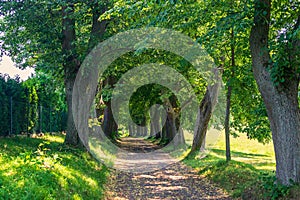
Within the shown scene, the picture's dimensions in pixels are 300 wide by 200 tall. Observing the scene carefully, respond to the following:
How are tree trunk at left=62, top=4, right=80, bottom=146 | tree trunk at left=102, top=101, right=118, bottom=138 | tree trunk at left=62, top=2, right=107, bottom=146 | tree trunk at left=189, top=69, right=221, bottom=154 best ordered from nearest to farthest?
tree trunk at left=62, top=2, right=107, bottom=146, tree trunk at left=62, top=4, right=80, bottom=146, tree trunk at left=189, top=69, right=221, bottom=154, tree trunk at left=102, top=101, right=118, bottom=138

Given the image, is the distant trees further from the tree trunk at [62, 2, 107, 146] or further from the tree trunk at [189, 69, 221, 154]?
the tree trunk at [189, 69, 221, 154]

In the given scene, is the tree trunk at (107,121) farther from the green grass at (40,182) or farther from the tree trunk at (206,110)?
the green grass at (40,182)

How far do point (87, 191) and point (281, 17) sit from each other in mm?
7002

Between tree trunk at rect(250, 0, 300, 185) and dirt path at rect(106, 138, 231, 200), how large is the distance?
8.18ft

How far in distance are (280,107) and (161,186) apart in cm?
555

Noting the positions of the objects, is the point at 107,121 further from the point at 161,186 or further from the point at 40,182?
the point at 40,182

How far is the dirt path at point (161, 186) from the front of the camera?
36.1ft

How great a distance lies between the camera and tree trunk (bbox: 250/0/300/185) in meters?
8.65

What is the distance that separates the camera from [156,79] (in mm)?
27219

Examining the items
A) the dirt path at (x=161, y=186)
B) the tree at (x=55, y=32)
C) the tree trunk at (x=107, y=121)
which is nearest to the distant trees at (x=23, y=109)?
the tree at (x=55, y=32)

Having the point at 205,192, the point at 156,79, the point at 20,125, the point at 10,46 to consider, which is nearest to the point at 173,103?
the point at 156,79

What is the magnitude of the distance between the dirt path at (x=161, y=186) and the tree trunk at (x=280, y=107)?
249cm

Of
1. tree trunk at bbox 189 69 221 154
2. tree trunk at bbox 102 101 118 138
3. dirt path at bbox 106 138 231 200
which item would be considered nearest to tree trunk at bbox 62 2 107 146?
dirt path at bbox 106 138 231 200

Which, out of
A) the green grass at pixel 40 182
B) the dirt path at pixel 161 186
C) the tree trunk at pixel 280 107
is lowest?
the dirt path at pixel 161 186
